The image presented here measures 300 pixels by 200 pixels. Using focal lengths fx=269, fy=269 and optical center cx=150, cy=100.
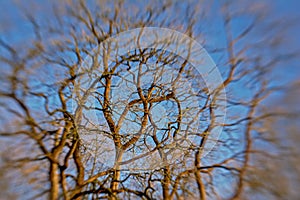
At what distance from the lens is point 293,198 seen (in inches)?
41.3

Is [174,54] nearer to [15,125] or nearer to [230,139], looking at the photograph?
[230,139]

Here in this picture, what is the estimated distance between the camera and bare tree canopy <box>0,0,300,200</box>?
1184 mm

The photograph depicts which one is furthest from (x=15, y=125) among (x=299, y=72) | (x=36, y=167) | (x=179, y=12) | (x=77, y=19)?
(x=299, y=72)

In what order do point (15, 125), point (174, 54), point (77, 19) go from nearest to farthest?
point (15, 125) < point (77, 19) < point (174, 54)

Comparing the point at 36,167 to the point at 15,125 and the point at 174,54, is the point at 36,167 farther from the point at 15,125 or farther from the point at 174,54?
the point at 174,54

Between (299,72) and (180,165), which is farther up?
(299,72)

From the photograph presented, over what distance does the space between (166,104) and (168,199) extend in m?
0.50

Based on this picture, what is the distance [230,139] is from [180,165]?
0.30 metres

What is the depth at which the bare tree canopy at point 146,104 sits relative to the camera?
3.88 ft

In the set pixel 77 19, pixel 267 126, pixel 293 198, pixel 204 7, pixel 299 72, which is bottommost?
pixel 293 198

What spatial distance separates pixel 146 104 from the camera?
1514 millimetres

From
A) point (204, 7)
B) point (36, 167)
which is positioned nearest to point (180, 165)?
point (36, 167)

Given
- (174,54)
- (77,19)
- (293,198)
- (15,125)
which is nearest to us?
(293,198)

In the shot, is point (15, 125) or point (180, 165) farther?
point (180, 165)
